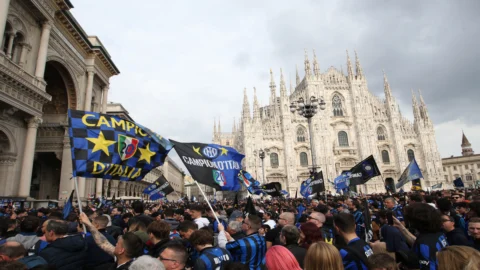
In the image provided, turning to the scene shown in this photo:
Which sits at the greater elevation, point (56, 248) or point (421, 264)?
point (56, 248)

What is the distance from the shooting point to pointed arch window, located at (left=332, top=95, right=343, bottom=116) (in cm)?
4783

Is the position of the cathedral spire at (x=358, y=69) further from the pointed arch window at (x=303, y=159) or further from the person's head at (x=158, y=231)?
the person's head at (x=158, y=231)

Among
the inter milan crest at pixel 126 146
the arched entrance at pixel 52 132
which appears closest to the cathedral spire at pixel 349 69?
→ the arched entrance at pixel 52 132

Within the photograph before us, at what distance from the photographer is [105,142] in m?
5.80

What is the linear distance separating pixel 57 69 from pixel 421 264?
74.3 ft

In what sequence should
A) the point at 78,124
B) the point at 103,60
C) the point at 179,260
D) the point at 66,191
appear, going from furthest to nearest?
the point at 103,60, the point at 66,191, the point at 78,124, the point at 179,260

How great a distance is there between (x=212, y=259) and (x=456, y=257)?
7.10ft

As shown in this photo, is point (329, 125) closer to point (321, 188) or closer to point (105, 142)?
point (321, 188)

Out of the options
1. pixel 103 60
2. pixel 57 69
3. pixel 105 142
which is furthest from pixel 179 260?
pixel 103 60

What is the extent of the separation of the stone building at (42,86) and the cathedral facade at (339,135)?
24.8m

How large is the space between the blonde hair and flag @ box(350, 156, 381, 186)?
10.9m

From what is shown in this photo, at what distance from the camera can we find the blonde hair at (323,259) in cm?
224

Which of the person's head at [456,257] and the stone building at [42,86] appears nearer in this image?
the person's head at [456,257]

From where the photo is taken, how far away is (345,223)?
324 centimetres
